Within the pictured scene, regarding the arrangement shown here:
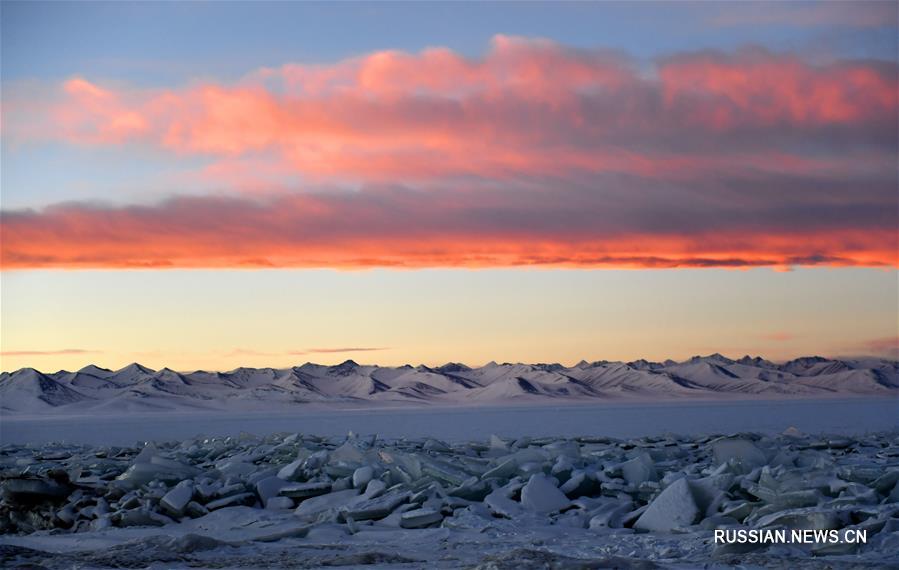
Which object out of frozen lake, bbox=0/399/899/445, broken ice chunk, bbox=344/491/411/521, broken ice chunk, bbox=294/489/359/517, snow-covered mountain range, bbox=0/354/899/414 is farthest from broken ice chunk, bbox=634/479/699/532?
snow-covered mountain range, bbox=0/354/899/414

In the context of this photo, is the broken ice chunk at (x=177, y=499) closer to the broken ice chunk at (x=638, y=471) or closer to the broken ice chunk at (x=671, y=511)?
the broken ice chunk at (x=671, y=511)

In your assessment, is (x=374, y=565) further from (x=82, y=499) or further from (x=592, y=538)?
(x=82, y=499)

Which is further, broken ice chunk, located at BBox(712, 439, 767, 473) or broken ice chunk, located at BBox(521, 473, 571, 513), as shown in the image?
broken ice chunk, located at BBox(712, 439, 767, 473)

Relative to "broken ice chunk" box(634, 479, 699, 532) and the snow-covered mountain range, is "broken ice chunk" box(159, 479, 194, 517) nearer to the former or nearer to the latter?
"broken ice chunk" box(634, 479, 699, 532)

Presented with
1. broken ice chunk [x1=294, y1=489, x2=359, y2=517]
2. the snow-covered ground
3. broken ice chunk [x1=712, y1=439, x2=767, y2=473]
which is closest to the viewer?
the snow-covered ground

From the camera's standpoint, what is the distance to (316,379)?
354ft

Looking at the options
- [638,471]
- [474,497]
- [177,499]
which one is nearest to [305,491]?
[177,499]

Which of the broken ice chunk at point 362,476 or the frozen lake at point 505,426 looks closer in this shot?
the broken ice chunk at point 362,476

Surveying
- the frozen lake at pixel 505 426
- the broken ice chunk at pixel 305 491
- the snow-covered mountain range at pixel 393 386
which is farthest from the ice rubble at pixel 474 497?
the snow-covered mountain range at pixel 393 386

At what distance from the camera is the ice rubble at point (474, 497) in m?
6.67

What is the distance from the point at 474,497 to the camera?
7.86m

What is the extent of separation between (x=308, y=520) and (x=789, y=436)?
7959 millimetres

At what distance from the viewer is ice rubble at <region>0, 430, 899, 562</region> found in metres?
6.67

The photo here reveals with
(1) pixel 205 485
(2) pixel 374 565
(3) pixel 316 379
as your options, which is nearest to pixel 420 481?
(1) pixel 205 485
